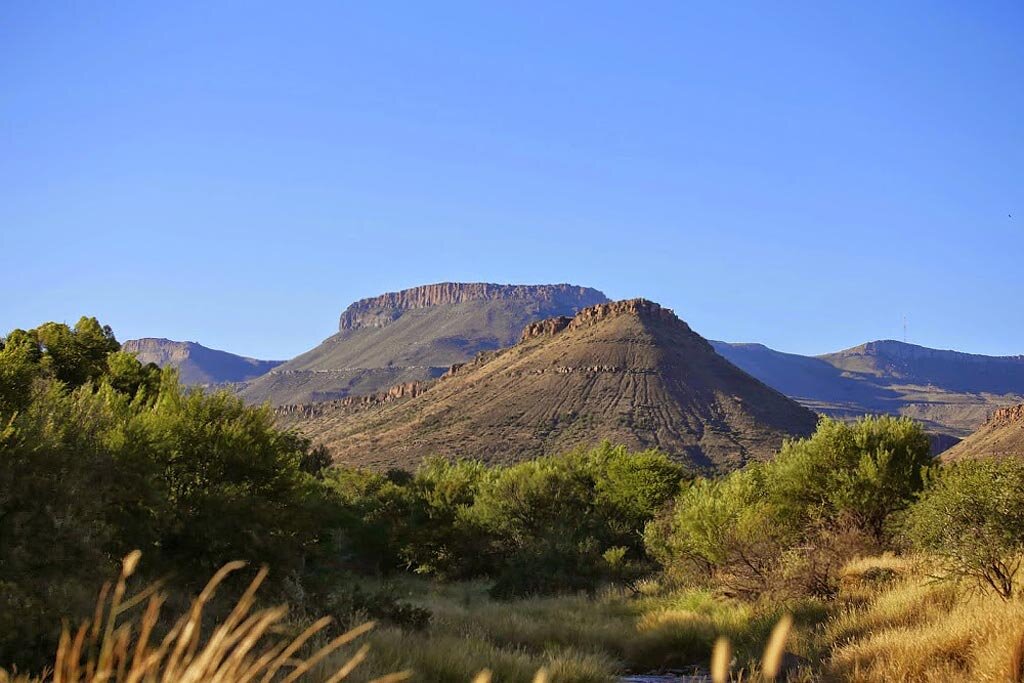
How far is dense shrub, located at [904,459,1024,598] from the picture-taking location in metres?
15.0

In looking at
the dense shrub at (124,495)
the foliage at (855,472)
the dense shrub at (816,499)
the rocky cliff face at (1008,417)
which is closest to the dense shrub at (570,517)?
the dense shrub at (816,499)

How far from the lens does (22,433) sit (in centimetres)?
1389

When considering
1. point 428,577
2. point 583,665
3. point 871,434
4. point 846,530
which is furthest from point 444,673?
point 428,577

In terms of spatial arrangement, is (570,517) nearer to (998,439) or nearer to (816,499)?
(816,499)

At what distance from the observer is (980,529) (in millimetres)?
15562

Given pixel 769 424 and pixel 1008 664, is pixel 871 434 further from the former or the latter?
pixel 769 424

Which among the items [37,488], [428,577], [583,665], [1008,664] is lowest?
[428,577]

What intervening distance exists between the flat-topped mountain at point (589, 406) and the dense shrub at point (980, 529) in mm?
53906

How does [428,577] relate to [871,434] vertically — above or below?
below

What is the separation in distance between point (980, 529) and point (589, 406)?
71934mm

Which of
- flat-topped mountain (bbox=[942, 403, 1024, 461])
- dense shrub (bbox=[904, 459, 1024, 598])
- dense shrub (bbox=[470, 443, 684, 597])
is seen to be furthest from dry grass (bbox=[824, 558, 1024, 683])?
flat-topped mountain (bbox=[942, 403, 1024, 461])

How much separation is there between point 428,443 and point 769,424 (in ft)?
97.7

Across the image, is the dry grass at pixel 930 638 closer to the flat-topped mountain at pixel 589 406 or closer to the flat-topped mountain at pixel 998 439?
the flat-topped mountain at pixel 998 439

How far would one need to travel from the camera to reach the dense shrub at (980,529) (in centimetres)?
1504
